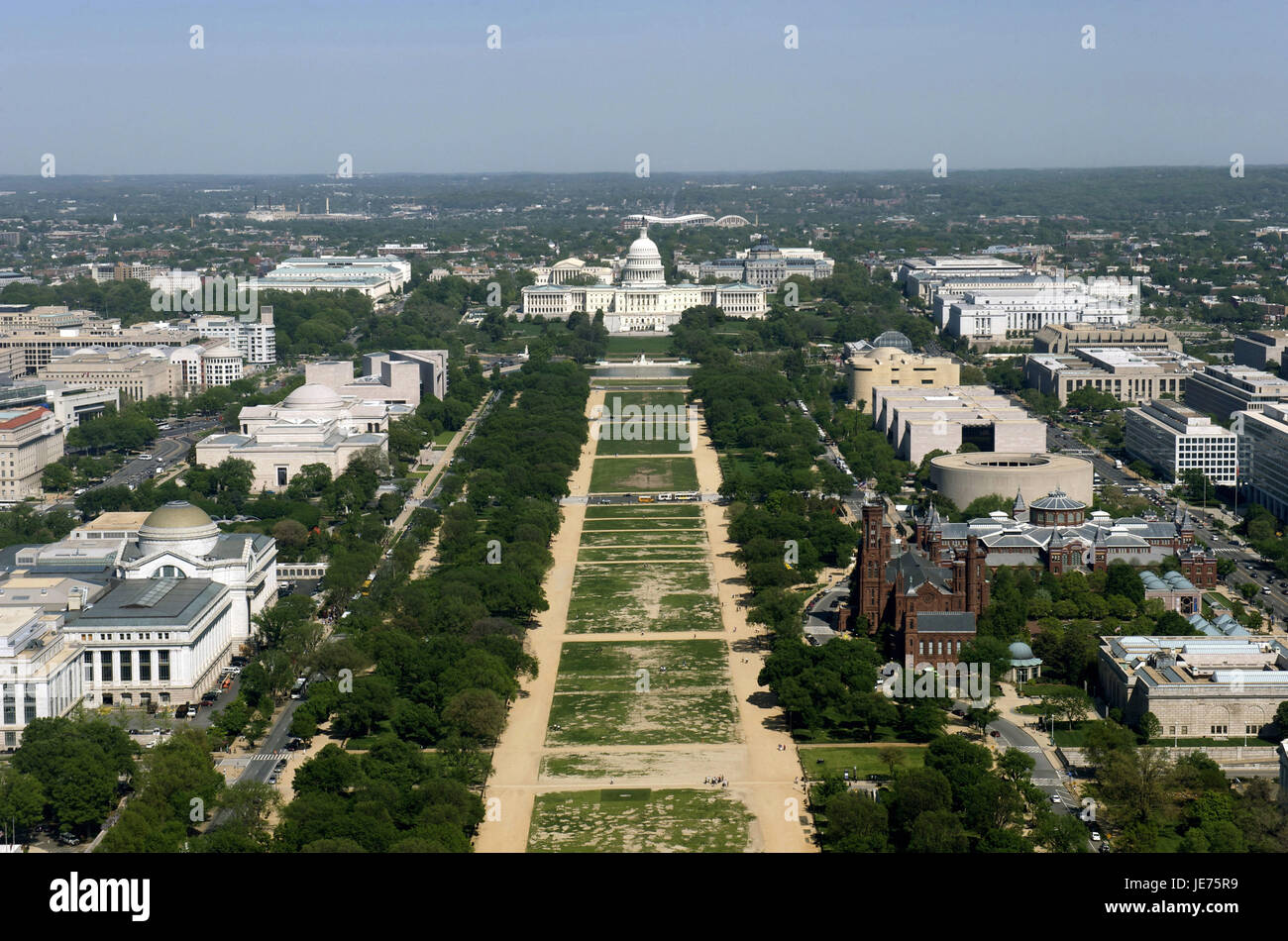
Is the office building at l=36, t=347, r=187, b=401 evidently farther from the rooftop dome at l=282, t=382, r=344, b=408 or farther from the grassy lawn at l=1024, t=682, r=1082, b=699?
the grassy lawn at l=1024, t=682, r=1082, b=699

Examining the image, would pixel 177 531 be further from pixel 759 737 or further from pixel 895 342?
pixel 895 342

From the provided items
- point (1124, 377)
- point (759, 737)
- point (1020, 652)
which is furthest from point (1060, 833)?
point (1124, 377)

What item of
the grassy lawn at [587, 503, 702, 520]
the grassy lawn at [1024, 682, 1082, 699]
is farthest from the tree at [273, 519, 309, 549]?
the grassy lawn at [1024, 682, 1082, 699]

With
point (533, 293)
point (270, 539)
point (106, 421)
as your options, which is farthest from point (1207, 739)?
point (533, 293)

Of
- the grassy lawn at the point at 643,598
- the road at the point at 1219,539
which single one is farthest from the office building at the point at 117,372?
the road at the point at 1219,539

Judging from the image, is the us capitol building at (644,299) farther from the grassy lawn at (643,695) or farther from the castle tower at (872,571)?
the grassy lawn at (643,695)

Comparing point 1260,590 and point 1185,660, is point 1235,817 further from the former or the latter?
point 1260,590
